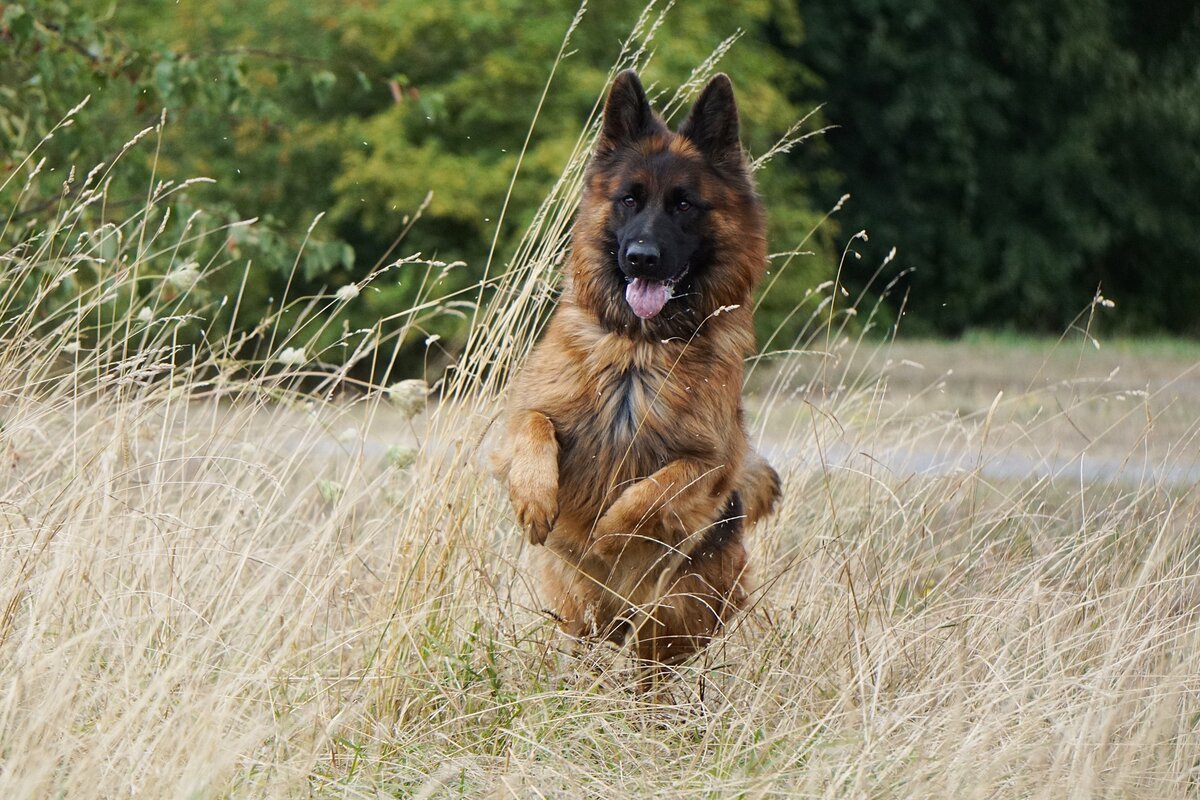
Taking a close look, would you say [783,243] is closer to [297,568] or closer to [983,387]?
[983,387]

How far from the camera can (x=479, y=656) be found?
394cm

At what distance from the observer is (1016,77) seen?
79.5 feet

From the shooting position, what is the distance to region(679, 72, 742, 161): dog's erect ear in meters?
4.38

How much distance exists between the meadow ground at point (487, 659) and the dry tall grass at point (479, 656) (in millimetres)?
14

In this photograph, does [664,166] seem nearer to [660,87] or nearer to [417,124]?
[660,87]

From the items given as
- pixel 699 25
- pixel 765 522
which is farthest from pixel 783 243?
pixel 765 522

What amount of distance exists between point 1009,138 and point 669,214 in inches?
840

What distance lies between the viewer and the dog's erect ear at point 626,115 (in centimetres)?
434

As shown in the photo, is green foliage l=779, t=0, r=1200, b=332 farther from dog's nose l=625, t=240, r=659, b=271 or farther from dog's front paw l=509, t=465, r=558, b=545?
dog's front paw l=509, t=465, r=558, b=545

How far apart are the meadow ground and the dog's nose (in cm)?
67

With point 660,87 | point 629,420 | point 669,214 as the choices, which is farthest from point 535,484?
point 660,87

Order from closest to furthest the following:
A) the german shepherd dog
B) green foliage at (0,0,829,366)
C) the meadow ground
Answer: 1. the meadow ground
2. the german shepherd dog
3. green foliage at (0,0,829,366)

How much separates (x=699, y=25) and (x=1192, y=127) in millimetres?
12306

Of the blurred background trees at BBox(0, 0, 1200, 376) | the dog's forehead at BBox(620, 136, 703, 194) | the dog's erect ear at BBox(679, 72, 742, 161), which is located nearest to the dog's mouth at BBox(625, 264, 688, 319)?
the dog's forehead at BBox(620, 136, 703, 194)
